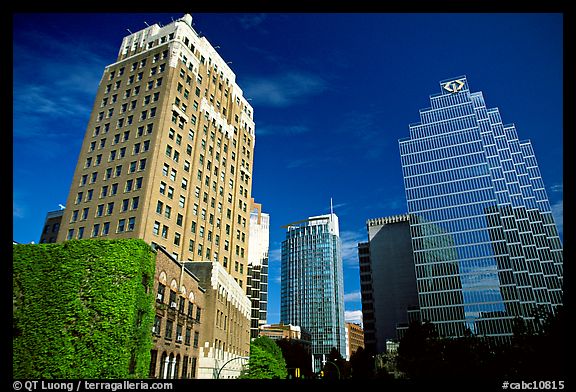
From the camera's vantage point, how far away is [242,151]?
3159 inches

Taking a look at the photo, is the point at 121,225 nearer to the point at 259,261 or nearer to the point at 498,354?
the point at 498,354

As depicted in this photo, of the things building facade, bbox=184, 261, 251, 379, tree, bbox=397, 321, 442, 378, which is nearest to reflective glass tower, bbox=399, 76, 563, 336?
tree, bbox=397, 321, 442, 378

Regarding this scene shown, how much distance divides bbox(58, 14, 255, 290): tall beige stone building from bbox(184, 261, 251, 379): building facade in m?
7.99

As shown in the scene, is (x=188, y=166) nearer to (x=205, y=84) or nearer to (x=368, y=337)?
(x=205, y=84)

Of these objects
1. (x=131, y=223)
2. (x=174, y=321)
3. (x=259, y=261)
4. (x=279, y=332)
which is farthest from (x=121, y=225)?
(x=279, y=332)

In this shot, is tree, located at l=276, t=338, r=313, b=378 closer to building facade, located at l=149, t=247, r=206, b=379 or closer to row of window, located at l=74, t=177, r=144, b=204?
building facade, located at l=149, t=247, r=206, b=379

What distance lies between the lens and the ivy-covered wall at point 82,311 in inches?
938

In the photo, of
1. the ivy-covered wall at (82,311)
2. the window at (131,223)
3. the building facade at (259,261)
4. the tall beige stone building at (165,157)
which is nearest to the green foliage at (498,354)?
the ivy-covered wall at (82,311)

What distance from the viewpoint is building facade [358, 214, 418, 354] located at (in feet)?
445

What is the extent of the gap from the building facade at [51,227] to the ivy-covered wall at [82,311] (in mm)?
67186

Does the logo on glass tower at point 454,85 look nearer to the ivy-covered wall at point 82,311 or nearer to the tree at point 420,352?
the tree at point 420,352
